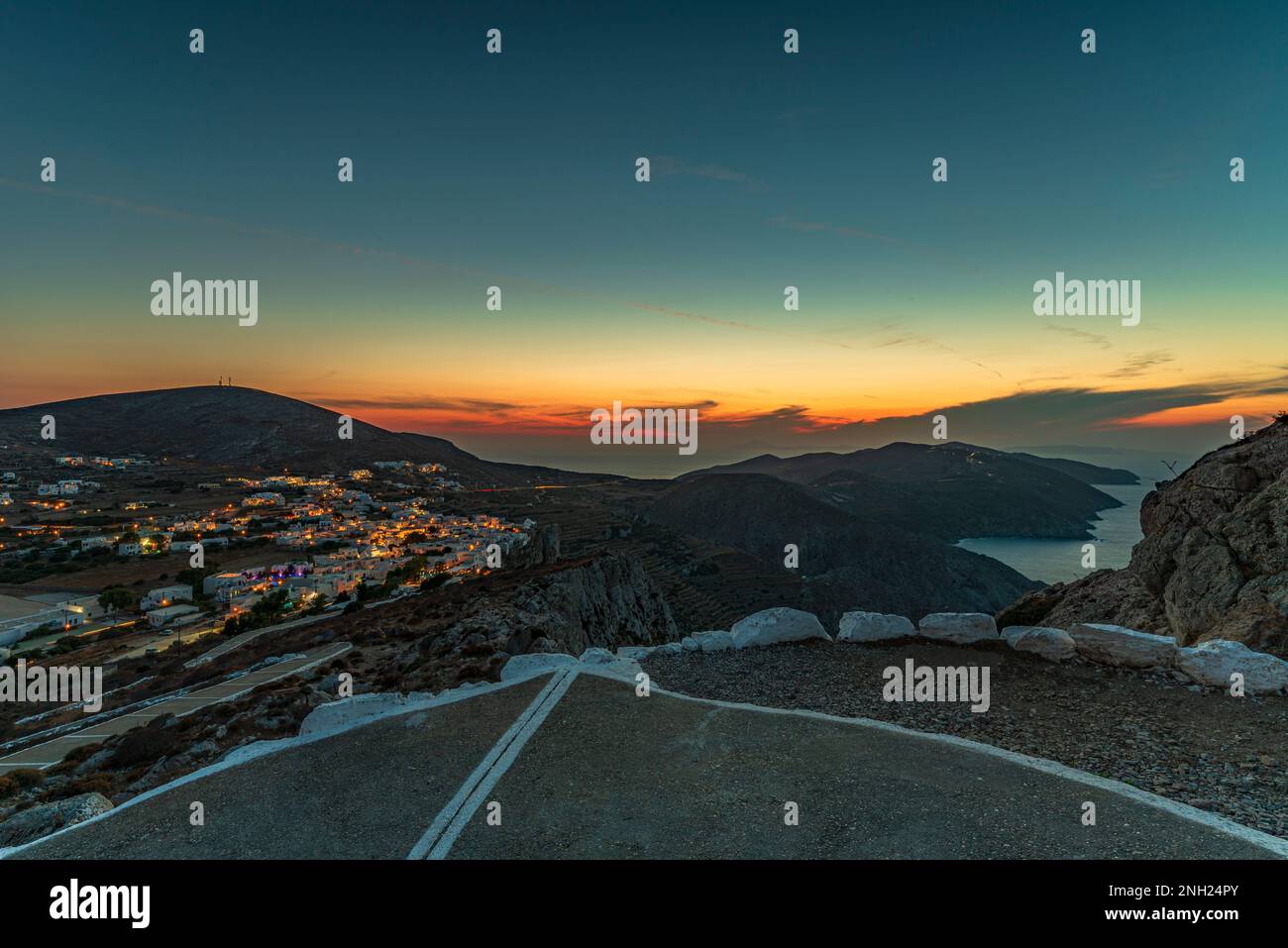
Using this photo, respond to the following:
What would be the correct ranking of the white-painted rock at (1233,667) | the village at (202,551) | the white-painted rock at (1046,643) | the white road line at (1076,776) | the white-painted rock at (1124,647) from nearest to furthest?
the white road line at (1076,776), the white-painted rock at (1233,667), the white-painted rock at (1124,647), the white-painted rock at (1046,643), the village at (202,551)

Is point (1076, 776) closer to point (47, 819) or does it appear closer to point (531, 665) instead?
point (531, 665)

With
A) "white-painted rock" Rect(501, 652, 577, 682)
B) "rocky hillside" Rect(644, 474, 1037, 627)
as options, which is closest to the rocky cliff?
"white-painted rock" Rect(501, 652, 577, 682)

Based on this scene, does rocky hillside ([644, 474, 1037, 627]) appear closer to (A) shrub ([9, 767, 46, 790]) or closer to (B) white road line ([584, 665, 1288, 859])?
(B) white road line ([584, 665, 1288, 859])

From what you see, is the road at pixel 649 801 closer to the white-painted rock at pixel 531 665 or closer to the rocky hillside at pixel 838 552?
the white-painted rock at pixel 531 665

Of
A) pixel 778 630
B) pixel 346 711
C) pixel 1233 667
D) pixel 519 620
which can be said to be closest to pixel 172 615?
pixel 519 620

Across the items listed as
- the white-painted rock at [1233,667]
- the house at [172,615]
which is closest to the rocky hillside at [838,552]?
the white-painted rock at [1233,667]

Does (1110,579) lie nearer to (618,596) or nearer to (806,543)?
(618,596)
